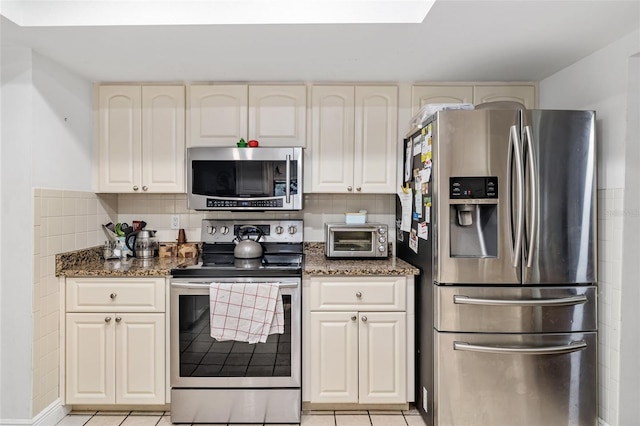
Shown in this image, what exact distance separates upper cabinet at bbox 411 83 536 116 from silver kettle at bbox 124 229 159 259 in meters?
2.01

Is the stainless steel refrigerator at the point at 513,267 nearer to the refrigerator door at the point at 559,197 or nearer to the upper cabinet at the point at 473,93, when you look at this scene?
the refrigerator door at the point at 559,197

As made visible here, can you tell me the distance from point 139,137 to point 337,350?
1.87 meters

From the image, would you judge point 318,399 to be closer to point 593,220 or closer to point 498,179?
point 498,179

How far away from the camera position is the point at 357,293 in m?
2.07

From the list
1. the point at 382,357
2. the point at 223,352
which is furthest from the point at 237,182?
the point at 382,357

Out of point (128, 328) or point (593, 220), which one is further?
point (128, 328)

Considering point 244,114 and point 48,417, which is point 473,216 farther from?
point 48,417

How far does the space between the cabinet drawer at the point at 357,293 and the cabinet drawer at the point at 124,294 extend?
0.88 meters

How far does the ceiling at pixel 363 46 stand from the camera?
5.33 ft

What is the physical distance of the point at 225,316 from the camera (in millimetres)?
1981

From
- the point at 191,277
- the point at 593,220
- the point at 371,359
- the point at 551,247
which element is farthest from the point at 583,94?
the point at 191,277

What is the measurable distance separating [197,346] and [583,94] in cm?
258

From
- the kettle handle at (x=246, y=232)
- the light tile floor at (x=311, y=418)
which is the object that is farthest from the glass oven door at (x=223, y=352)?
the kettle handle at (x=246, y=232)

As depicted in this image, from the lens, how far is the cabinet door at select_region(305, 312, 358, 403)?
81.8 inches
